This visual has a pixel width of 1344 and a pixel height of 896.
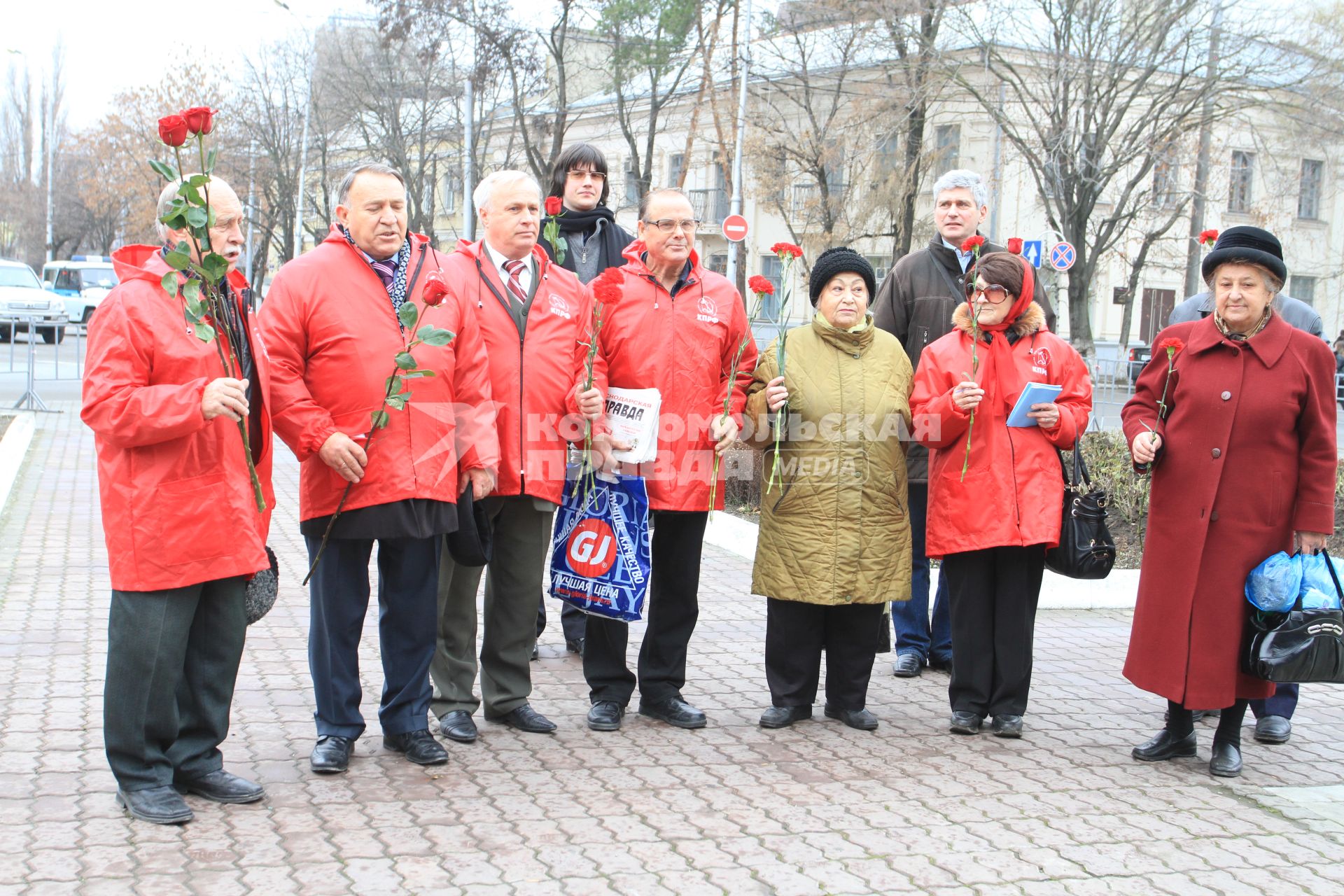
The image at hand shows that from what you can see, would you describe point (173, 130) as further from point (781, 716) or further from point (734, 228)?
point (734, 228)

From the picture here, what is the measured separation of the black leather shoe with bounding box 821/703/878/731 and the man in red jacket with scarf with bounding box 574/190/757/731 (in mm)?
596

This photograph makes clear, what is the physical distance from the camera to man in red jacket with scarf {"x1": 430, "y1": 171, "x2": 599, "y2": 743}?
16.2ft

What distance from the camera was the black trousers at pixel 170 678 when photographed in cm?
394

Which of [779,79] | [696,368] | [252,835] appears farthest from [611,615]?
[779,79]

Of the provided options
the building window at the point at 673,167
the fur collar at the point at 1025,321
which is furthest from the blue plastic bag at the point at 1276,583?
the building window at the point at 673,167

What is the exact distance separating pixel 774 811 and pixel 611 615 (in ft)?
3.80

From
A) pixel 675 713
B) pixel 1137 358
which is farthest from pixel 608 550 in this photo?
pixel 1137 358

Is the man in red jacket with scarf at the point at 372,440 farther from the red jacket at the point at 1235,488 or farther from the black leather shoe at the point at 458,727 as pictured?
the red jacket at the point at 1235,488

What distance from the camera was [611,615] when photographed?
17.0 ft

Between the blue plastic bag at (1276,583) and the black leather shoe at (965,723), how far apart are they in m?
1.16

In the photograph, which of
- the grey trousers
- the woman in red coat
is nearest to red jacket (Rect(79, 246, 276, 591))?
the grey trousers

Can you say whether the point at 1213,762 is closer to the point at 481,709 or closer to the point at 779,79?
the point at 481,709

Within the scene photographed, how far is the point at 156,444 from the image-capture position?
3883mm

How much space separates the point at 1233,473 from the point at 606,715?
8.47ft
